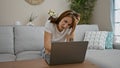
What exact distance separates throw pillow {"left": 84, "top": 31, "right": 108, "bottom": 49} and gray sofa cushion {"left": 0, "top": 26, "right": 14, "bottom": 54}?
4.09 feet

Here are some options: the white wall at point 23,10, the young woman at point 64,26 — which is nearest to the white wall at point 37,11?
the white wall at point 23,10

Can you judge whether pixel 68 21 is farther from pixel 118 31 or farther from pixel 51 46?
pixel 118 31

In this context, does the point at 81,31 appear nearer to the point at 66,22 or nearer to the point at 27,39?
the point at 27,39

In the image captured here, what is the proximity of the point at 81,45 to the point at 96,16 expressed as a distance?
266 cm

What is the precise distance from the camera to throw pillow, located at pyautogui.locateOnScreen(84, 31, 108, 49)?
2916 millimetres

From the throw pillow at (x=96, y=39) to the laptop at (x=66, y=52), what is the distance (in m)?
1.69

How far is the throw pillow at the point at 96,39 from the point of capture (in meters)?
2.92

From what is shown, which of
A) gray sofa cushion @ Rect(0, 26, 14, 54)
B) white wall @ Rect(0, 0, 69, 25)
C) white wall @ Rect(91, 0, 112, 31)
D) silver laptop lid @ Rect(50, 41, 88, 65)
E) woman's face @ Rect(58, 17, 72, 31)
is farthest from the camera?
white wall @ Rect(0, 0, 69, 25)

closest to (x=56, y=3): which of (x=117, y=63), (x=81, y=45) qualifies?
(x=117, y=63)

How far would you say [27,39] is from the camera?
2912 mm

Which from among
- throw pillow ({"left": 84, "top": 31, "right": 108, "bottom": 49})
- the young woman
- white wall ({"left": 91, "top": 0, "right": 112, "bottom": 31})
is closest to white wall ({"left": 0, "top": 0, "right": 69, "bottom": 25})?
white wall ({"left": 91, "top": 0, "right": 112, "bottom": 31})

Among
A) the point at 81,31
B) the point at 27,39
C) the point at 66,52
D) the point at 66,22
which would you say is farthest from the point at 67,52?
the point at 81,31

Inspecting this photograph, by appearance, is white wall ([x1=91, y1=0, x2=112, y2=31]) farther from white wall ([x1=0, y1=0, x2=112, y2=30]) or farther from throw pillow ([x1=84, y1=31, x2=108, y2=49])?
throw pillow ([x1=84, y1=31, x2=108, y2=49])

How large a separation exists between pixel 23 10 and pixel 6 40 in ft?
3.85
